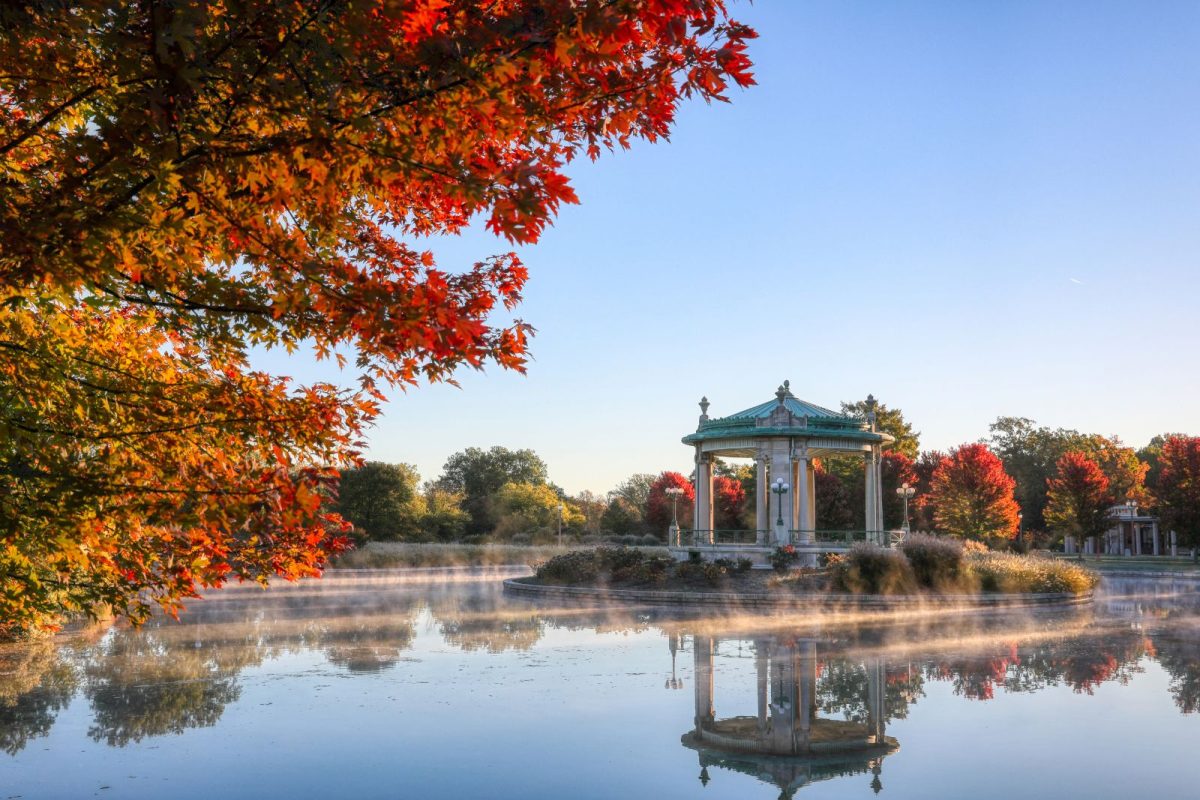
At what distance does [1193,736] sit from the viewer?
841 centimetres

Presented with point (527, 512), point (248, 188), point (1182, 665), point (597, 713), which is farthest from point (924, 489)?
point (248, 188)

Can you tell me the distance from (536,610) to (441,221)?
16574 mm

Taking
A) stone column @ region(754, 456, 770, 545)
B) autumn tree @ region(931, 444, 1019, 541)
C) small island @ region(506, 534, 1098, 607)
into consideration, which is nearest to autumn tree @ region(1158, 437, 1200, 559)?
autumn tree @ region(931, 444, 1019, 541)

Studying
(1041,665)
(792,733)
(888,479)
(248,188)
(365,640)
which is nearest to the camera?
(248,188)

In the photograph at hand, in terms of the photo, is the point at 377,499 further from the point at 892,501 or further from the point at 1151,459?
the point at 1151,459

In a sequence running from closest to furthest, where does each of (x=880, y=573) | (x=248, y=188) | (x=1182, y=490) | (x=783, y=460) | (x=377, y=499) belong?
(x=248, y=188) → (x=880, y=573) → (x=783, y=460) → (x=377, y=499) → (x=1182, y=490)

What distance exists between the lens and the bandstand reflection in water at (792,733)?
7.21 meters

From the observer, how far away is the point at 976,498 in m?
49.4

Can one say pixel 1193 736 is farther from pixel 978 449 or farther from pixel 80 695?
pixel 978 449

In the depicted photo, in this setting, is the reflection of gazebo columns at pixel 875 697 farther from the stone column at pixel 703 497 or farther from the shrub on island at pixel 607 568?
the stone column at pixel 703 497

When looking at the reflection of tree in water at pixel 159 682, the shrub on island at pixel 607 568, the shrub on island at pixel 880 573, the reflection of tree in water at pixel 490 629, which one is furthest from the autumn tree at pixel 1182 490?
the reflection of tree in water at pixel 159 682

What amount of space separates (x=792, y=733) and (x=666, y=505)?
53.2 metres

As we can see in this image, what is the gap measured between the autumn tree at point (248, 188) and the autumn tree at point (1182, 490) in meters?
54.1

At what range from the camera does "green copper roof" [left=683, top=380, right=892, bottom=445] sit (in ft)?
93.8
